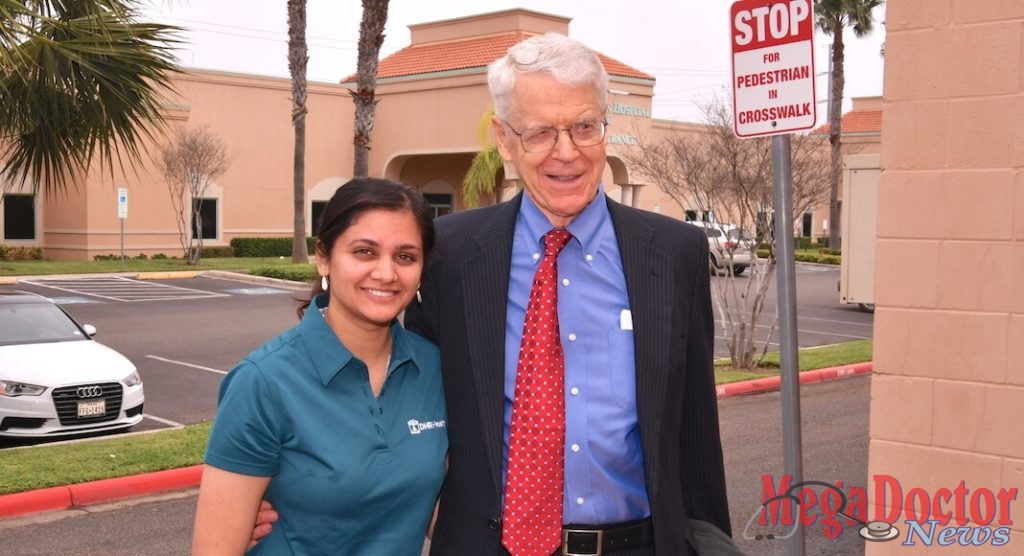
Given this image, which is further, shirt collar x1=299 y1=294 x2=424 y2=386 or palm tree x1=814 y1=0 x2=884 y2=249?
palm tree x1=814 y1=0 x2=884 y2=249

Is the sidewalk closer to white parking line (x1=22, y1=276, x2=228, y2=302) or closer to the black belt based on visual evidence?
the black belt

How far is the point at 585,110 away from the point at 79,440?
820cm

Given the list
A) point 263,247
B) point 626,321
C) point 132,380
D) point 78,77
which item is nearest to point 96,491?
point 132,380

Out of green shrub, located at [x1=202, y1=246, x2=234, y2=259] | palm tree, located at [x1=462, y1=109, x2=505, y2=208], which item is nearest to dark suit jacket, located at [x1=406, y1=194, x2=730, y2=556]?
palm tree, located at [x1=462, y1=109, x2=505, y2=208]

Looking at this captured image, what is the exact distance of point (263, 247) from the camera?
116ft

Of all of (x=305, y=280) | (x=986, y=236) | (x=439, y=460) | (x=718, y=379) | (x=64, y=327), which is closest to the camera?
(x=439, y=460)

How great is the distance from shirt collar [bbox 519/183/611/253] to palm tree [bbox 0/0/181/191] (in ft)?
33.4

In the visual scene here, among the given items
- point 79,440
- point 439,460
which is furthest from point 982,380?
point 79,440

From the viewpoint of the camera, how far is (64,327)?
36.6 ft

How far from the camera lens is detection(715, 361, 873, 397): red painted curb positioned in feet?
41.2

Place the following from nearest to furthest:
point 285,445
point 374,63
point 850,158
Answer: point 285,445, point 850,158, point 374,63

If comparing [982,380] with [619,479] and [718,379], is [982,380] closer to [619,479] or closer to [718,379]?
[619,479]

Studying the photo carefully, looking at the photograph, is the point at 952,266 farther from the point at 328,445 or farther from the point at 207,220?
the point at 207,220

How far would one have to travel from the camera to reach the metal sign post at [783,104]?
174 inches
